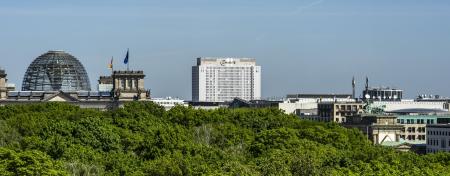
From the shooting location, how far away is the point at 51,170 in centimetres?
8712

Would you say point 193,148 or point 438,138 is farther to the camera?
point 438,138

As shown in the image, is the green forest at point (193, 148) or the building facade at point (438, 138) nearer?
the green forest at point (193, 148)

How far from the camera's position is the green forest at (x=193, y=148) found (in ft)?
308

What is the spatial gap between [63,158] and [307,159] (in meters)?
15.6

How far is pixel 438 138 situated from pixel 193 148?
249 feet

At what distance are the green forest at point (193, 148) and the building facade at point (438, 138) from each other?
24105 millimetres

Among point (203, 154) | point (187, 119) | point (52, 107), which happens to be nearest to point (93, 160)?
point (203, 154)

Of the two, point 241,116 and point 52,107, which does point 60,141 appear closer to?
point 241,116

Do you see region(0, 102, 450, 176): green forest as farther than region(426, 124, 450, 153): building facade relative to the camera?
No

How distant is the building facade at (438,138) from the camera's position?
177125mm

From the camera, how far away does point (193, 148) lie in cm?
10806

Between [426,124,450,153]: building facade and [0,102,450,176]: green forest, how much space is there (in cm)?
2410

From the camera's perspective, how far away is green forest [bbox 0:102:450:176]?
9375 centimetres

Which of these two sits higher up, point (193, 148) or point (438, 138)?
point (193, 148)
